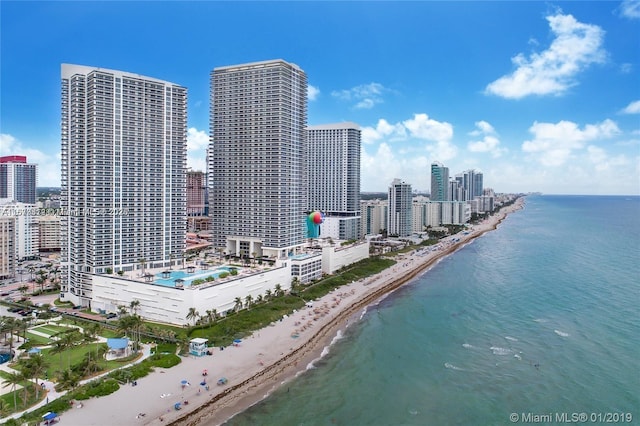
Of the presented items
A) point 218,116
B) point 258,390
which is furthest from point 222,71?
point 258,390

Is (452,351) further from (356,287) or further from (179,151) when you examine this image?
(179,151)

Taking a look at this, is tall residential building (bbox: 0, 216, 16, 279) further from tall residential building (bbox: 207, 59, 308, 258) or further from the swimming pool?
the swimming pool

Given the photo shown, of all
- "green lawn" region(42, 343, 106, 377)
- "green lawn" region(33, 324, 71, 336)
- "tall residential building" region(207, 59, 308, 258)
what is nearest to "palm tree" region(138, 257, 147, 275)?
"green lawn" region(33, 324, 71, 336)

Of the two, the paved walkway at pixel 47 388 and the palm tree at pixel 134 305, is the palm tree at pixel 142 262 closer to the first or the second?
the palm tree at pixel 134 305

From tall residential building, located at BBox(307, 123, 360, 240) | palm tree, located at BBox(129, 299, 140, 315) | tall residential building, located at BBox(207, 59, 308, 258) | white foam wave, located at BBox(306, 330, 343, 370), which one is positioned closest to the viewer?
white foam wave, located at BBox(306, 330, 343, 370)

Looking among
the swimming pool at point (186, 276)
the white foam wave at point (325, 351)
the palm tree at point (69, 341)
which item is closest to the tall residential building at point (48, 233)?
the swimming pool at point (186, 276)
